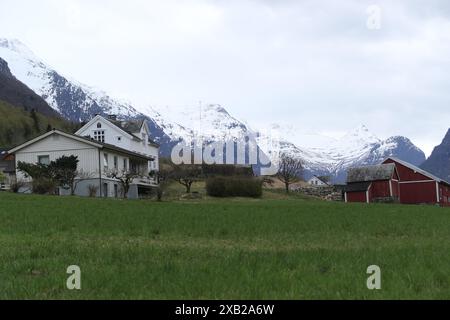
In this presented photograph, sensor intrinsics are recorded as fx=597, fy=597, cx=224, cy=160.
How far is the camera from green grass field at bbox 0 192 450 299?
6.76m

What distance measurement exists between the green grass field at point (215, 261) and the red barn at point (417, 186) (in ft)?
209

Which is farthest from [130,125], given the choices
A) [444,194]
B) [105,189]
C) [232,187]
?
[444,194]

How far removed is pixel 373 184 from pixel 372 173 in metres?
1.55

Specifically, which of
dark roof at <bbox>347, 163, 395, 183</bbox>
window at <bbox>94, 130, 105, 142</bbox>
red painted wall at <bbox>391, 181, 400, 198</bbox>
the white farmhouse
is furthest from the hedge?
red painted wall at <bbox>391, 181, 400, 198</bbox>

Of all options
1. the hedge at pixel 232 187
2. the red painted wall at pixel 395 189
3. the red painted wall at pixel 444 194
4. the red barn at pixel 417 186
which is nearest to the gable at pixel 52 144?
the hedge at pixel 232 187

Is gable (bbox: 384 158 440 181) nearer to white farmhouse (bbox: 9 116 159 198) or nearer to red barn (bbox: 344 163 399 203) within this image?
red barn (bbox: 344 163 399 203)

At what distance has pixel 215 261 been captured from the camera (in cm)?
908

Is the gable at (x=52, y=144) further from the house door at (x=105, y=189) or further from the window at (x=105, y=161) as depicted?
the house door at (x=105, y=189)

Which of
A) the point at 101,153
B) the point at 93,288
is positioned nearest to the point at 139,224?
the point at 93,288

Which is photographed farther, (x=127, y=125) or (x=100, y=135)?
(x=127, y=125)

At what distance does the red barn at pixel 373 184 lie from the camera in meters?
74.9

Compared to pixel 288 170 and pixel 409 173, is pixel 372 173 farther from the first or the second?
pixel 288 170

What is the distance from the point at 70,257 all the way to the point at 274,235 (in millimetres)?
5948
